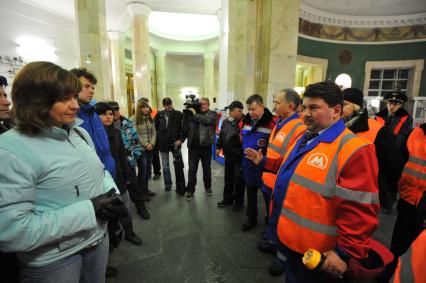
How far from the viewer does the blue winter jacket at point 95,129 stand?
2.02m

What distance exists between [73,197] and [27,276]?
0.40 meters

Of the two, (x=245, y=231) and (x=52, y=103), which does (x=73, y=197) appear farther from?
(x=245, y=231)

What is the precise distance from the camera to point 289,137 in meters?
2.22

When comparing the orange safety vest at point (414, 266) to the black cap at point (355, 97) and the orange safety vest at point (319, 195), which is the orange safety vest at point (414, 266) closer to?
the orange safety vest at point (319, 195)

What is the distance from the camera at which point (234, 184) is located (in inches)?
155

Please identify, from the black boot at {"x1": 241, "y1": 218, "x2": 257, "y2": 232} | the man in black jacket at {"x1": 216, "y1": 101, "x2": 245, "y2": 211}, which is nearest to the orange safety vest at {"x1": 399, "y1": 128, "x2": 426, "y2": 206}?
the black boot at {"x1": 241, "y1": 218, "x2": 257, "y2": 232}

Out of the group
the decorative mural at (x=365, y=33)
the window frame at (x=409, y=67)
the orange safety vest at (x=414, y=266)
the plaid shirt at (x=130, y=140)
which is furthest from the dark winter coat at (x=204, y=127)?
the window frame at (x=409, y=67)

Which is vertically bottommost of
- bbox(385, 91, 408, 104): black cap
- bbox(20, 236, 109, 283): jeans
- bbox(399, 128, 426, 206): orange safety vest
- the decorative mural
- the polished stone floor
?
the polished stone floor

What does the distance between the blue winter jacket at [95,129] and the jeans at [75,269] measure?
42.0 inches

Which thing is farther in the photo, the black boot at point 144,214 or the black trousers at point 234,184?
the black trousers at point 234,184

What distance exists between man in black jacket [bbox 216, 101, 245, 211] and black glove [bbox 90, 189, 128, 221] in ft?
8.50

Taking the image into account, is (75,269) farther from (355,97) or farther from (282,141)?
(355,97)

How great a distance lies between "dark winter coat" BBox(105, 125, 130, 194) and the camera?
2.57 metres

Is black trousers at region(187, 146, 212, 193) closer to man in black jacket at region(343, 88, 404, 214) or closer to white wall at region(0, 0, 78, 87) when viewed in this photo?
man in black jacket at region(343, 88, 404, 214)
